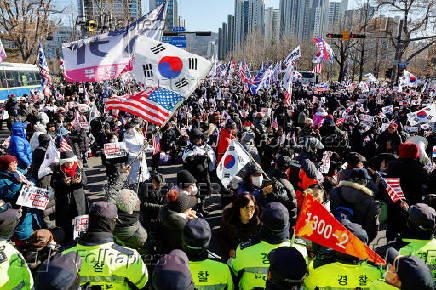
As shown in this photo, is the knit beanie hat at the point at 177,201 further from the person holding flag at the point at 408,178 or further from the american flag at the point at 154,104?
the person holding flag at the point at 408,178

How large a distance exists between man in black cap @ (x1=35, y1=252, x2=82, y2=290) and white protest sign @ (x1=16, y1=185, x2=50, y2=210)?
6.91ft

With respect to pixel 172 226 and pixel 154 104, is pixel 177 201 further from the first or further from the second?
pixel 154 104

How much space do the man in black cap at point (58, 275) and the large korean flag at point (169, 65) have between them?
3.65 m

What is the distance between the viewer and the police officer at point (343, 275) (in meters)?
2.47

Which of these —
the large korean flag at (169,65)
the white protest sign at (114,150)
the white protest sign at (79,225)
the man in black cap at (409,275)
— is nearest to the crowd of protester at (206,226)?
the man in black cap at (409,275)

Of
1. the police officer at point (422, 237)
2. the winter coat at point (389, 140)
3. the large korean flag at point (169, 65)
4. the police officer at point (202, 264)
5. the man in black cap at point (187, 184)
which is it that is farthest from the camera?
the winter coat at point (389, 140)

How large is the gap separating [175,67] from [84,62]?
2.14 m

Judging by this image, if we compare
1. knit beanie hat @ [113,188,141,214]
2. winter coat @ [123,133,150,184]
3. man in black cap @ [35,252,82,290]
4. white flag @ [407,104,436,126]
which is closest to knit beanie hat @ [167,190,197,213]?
knit beanie hat @ [113,188,141,214]

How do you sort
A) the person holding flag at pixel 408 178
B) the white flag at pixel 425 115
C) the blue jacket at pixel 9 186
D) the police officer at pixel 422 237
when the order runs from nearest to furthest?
1. the police officer at pixel 422 237
2. the blue jacket at pixel 9 186
3. the person holding flag at pixel 408 178
4. the white flag at pixel 425 115

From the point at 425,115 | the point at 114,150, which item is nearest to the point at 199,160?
the point at 114,150

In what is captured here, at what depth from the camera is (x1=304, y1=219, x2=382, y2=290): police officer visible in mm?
2471

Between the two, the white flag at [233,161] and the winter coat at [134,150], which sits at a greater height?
the white flag at [233,161]

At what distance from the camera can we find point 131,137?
6797 millimetres

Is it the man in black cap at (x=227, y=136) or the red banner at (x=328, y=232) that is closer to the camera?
the red banner at (x=328, y=232)
